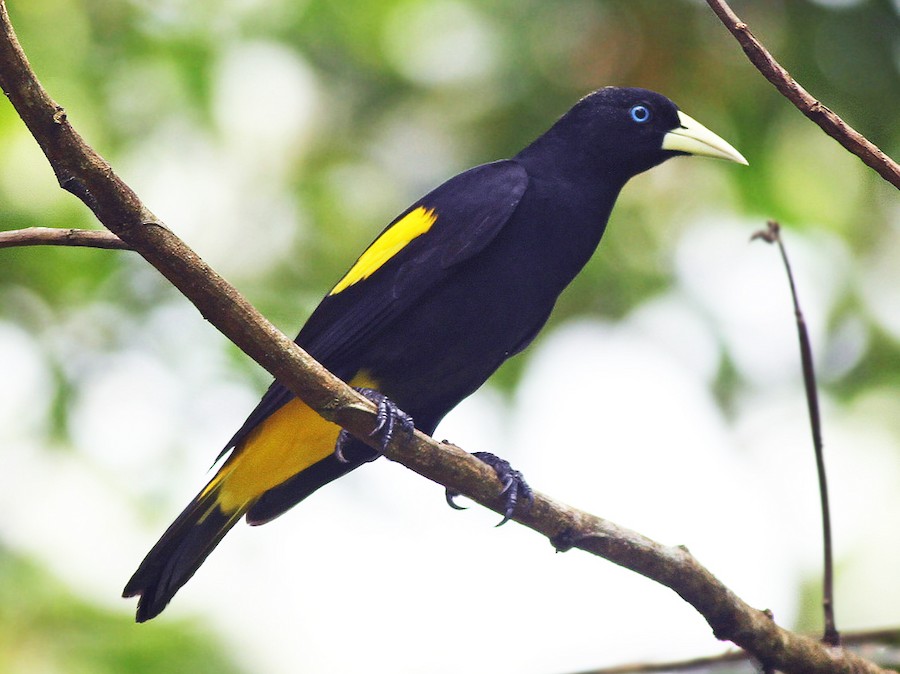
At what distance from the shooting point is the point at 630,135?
14.1 ft

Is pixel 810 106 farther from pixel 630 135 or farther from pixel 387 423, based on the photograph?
pixel 630 135

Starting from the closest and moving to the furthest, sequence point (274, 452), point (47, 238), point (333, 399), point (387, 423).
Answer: point (47, 238), point (333, 399), point (387, 423), point (274, 452)

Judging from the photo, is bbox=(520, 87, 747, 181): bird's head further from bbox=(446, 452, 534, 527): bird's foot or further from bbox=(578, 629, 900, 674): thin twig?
bbox=(578, 629, 900, 674): thin twig

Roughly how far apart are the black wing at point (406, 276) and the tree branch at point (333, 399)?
0.69 m

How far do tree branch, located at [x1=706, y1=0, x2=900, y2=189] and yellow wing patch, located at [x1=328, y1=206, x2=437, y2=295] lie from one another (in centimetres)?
160

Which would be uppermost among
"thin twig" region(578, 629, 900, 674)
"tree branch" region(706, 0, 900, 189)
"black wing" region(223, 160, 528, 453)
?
"black wing" region(223, 160, 528, 453)

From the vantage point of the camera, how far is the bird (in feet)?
12.2

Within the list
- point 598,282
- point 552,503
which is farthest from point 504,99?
point 552,503

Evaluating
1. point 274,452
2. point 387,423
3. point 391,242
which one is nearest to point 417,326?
point 391,242

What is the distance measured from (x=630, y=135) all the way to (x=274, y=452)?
1710mm

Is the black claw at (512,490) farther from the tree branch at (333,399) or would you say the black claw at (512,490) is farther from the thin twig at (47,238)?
the thin twig at (47,238)

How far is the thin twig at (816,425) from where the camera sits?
321cm

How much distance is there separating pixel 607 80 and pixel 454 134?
2.66 ft

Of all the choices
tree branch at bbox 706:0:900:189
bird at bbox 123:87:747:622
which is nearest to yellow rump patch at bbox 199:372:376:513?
bird at bbox 123:87:747:622
